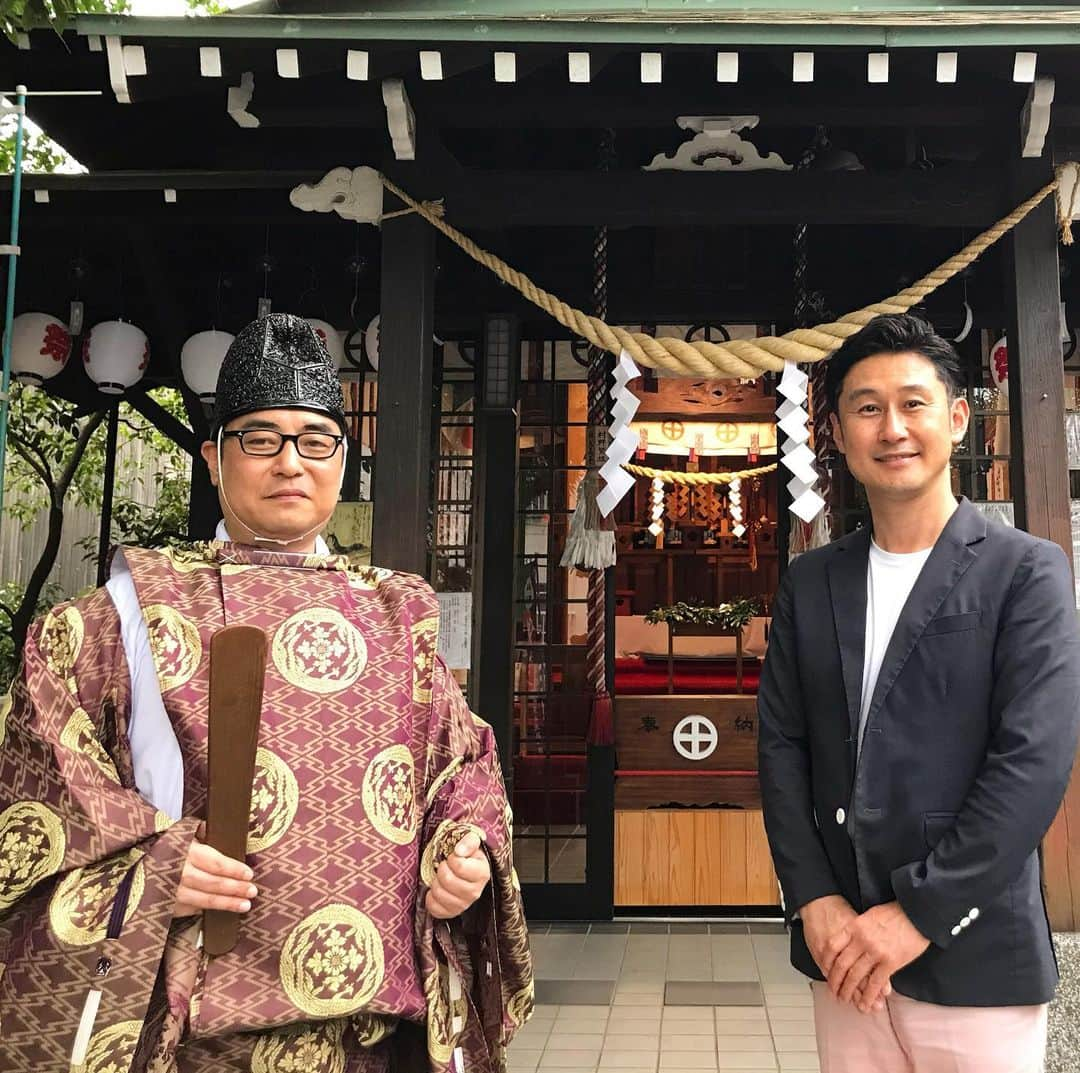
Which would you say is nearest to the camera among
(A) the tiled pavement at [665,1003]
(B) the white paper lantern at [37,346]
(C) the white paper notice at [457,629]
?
(A) the tiled pavement at [665,1003]

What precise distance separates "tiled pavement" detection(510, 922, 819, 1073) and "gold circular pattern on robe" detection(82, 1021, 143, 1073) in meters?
3.36

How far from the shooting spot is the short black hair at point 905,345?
2.17m

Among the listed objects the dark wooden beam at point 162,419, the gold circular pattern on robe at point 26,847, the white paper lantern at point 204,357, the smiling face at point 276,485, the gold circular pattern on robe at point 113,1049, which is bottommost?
the gold circular pattern on robe at point 113,1049

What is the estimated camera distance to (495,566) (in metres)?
6.66

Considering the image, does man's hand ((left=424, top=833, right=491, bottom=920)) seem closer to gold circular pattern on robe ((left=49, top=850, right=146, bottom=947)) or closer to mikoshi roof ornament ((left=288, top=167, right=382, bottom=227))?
gold circular pattern on robe ((left=49, top=850, right=146, bottom=947))

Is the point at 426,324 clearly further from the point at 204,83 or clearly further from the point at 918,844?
the point at 918,844

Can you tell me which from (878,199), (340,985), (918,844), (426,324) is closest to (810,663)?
(918,844)

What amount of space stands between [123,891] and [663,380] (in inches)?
332

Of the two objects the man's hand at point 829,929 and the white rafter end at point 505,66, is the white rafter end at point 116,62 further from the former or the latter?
the man's hand at point 829,929

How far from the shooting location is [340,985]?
1742 mm

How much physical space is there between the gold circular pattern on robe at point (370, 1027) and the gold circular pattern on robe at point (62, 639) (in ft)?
2.72

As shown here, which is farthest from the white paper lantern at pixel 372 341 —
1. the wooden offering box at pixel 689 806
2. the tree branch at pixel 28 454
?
the tree branch at pixel 28 454

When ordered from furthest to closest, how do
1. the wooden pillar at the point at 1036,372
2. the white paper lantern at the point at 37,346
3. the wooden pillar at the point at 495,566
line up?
1. the wooden pillar at the point at 495,566
2. the white paper lantern at the point at 37,346
3. the wooden pillar at the point at 1036,372

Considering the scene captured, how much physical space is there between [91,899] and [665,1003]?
4386mm
